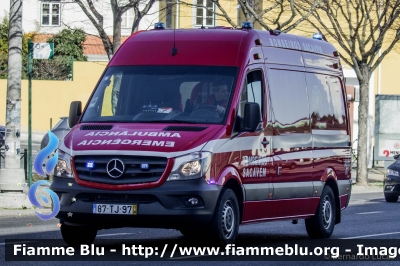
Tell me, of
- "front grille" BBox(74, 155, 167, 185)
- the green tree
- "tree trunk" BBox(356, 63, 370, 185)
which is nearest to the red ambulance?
"front grille" BBox(74, 155, 167, 185)

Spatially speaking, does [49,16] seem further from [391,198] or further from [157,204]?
[157,204]

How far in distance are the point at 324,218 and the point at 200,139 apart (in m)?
4.08

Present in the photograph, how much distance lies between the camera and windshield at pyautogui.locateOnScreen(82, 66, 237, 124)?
12570 millimetres

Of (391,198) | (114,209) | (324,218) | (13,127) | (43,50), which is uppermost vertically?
(43,50)

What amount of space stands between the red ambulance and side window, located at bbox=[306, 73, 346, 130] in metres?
0.05

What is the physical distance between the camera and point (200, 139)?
11883mm

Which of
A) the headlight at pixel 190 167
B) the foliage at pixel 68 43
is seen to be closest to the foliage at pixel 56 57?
the foliage at pixel 68 43

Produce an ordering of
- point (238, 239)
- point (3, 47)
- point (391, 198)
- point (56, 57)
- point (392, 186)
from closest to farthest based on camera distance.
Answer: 1. point (238, 239)
2. point (392, 186)
3. point (391, 198)
4. point (56, 57)
5. point (3, 47)

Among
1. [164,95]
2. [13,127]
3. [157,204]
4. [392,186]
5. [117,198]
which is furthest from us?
[392,186]

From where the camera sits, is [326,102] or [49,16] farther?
[49,16]

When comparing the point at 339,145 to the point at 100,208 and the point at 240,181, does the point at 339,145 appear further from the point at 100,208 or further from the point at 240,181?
the point at 100,208

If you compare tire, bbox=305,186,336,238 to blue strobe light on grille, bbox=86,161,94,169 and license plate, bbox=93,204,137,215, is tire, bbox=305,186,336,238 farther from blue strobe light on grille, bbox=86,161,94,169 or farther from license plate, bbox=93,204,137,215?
blue strobe light on grille, bbox=86,161,94,169

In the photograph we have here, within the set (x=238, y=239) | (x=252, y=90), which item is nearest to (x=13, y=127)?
(x=238, y=239)

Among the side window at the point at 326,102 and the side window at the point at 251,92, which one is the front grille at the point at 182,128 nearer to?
the side window at the point at 251,92
